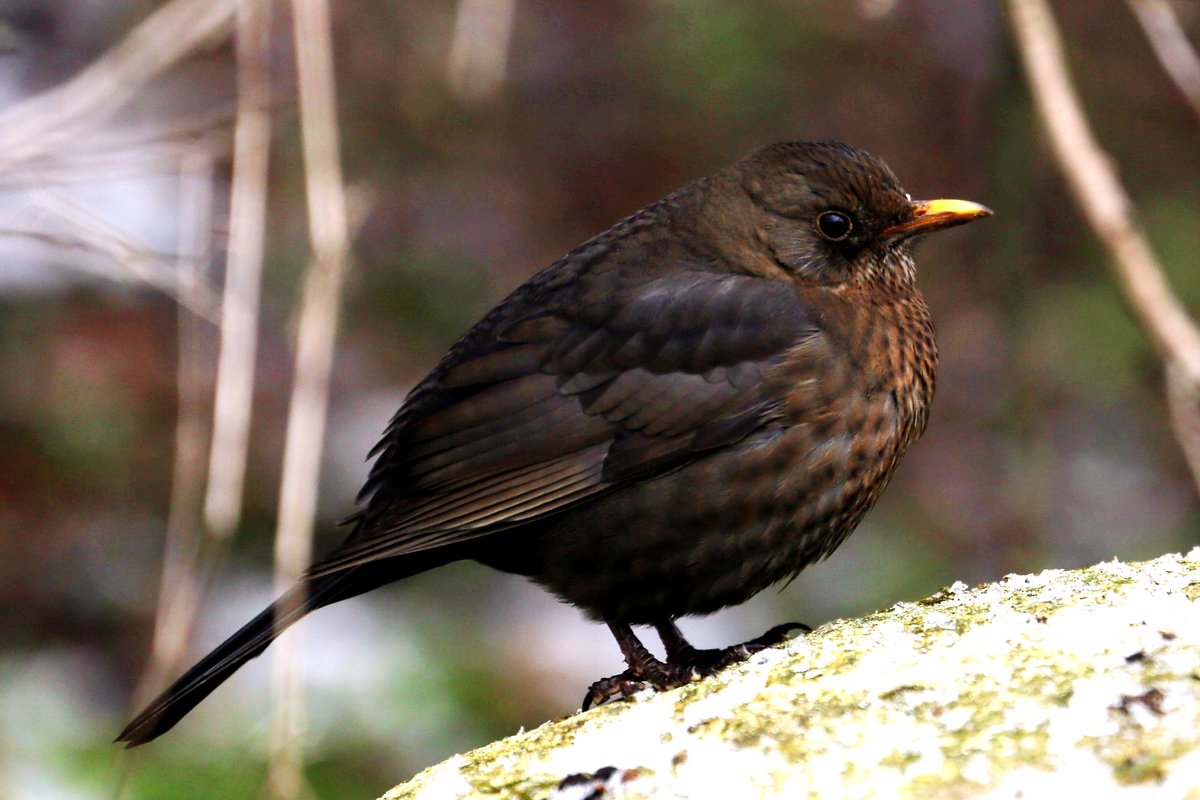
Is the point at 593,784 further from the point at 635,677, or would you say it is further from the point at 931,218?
the point at 931,218

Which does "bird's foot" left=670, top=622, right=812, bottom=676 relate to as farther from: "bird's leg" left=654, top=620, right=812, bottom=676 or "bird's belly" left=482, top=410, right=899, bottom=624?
"bird's belly" left=482, top=410, right=899, bottom=624

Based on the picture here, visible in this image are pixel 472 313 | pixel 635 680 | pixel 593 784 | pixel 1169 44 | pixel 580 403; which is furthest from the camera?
pixel 472 313

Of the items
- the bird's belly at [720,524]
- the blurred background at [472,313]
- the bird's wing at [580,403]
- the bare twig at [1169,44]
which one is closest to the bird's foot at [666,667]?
the bird's belly at [720,524]

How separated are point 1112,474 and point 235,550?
356 centimetres

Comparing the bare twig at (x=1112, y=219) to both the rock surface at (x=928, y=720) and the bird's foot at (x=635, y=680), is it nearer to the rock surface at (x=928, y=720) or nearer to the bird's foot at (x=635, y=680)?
the rock surface at (x=928, y=720)

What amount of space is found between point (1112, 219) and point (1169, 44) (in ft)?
1.56

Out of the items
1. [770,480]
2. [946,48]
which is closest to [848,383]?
[770,480]

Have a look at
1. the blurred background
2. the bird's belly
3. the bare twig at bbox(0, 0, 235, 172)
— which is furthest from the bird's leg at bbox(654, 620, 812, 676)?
the bare twig at bbox(0, 0, 235, 172)

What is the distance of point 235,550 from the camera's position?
5.85m

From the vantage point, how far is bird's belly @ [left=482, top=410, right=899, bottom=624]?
3.22 metres

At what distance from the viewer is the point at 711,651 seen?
10.5 feet

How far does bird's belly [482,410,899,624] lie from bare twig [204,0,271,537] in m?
0.71

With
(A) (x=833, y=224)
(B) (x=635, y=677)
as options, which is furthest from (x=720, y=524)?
(A) (x=833, y=224)

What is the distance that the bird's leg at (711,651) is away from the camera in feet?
9.53
